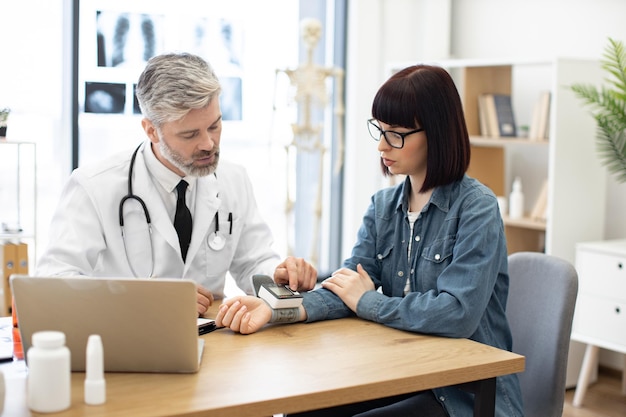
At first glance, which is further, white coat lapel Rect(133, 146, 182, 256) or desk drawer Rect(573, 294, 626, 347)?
desk drawer Rect(573, 294, 626, 347)

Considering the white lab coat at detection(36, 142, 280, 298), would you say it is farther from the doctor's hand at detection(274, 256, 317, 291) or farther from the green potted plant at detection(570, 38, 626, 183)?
the green potted plant at detection(570, 38, 626, 183)

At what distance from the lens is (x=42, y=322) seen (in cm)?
153

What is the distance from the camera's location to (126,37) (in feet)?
14.6

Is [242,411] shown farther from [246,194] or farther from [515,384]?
[246,194]

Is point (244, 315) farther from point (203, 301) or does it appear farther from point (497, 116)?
point (497, 116)

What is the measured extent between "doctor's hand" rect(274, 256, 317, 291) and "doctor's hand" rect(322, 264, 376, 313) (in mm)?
49

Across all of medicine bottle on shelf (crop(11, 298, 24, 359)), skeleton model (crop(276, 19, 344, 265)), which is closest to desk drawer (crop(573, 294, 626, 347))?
skeleton model (crop(276, 19, 344, 265))

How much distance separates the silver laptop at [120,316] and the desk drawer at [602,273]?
247 cm

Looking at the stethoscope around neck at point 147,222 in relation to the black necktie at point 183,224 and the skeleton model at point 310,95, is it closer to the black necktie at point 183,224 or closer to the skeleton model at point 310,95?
the black necktie at point 183,224

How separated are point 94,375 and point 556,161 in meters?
2.82

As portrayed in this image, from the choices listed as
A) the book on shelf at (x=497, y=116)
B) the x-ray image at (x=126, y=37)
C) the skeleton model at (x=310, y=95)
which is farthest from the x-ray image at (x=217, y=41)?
the book on shelf at (x=497, y=116)

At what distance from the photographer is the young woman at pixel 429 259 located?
6.20 ft

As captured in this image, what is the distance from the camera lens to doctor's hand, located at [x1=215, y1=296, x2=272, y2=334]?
187 centimetres

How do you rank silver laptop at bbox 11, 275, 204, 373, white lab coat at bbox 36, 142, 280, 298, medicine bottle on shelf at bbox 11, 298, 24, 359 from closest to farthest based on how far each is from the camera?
silver laptop at bbox 11, 275, 204, 373 → medicine bottle on shelf at bbox 11, 298, 24, 359 → white lab coat at bbox 36, 142, 280, 298
